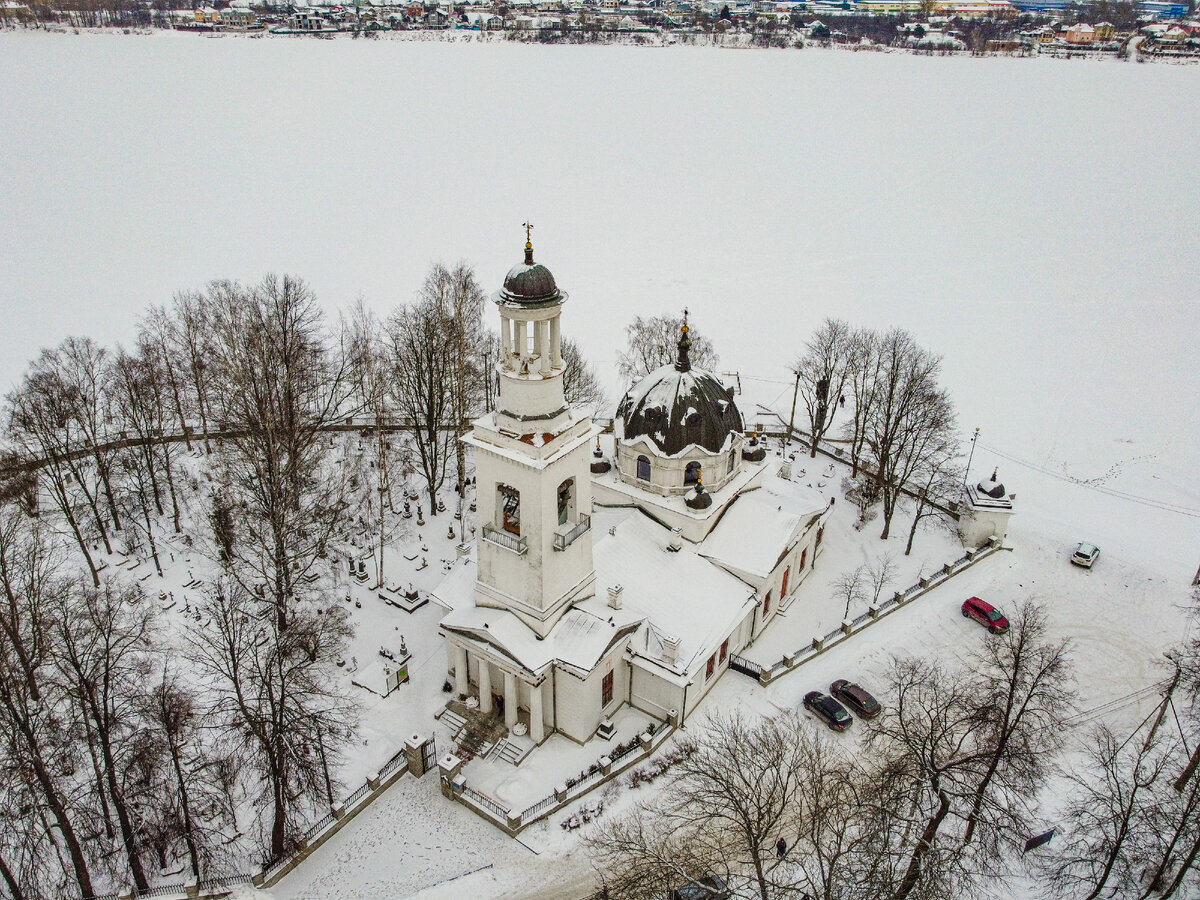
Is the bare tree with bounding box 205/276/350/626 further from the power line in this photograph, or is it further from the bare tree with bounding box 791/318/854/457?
the power line

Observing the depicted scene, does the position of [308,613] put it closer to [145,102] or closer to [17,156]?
[17,156]

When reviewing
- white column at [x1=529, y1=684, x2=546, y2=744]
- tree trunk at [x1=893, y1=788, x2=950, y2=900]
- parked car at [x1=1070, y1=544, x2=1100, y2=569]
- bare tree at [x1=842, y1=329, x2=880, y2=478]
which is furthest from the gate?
parked car at [x1=1070, y1=544, x2=1100, y2=569]

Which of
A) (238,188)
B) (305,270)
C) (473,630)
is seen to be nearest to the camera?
(473,630)

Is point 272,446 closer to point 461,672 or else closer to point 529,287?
point 461,672

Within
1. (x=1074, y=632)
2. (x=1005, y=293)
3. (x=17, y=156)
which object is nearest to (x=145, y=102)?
(x=17, y=156)

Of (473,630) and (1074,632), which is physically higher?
(473,630)

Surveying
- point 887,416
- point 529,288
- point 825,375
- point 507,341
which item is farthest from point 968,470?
point 529,288
